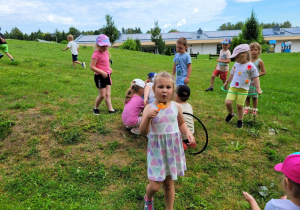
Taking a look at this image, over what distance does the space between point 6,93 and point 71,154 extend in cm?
396

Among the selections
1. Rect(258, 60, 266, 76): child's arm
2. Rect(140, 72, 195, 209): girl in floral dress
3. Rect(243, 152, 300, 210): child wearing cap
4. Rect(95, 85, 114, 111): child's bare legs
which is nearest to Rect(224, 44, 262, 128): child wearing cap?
Rect(258, 60, 266, 76): child's arm

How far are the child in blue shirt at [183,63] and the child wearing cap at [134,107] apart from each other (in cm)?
138

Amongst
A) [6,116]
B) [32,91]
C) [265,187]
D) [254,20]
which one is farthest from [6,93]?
[254,20]

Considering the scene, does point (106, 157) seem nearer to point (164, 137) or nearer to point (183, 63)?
point (164, 137)

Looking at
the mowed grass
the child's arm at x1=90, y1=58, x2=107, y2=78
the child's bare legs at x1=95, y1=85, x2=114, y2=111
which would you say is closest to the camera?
the mowed grass

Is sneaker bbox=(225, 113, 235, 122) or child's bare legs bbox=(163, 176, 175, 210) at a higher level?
sneaker bbox=(225, 113, 235, 122)

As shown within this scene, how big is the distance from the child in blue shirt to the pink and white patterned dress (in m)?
3.26

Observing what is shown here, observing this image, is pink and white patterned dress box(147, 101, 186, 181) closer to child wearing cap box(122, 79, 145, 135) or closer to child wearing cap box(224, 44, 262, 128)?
child wearing cap box(122, 79, 145, 135)

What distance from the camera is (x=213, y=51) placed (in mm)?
58438

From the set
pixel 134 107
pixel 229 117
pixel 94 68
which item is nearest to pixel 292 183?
pixel 134 107

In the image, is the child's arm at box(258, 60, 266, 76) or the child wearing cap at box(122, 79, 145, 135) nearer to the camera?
the child wearing cap at box(122, 79, 145, 135)

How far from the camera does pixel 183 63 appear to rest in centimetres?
565

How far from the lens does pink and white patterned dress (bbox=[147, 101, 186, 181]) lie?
2.49 metres

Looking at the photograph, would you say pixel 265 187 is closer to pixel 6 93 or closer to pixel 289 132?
pixel 289 132
